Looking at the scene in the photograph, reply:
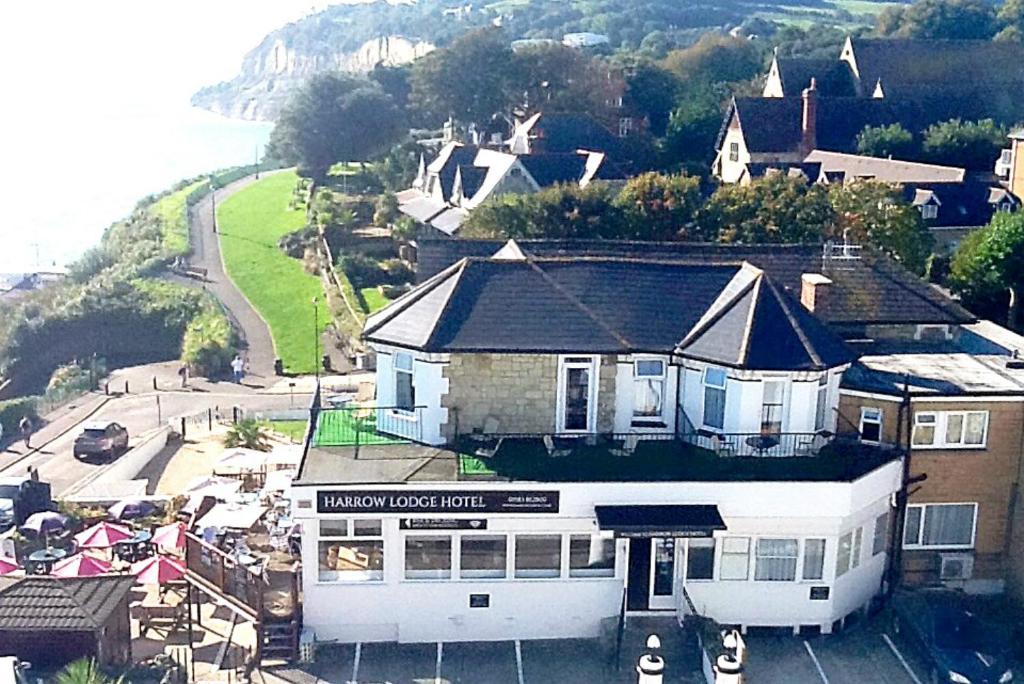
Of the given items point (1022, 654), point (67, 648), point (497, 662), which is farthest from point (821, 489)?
point (67, 648)

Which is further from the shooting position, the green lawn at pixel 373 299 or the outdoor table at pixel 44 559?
the green lawn at pixel 373 299

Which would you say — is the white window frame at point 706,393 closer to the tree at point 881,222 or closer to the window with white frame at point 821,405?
the window with white frame at point 821,405

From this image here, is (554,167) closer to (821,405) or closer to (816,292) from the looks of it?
(816,292)

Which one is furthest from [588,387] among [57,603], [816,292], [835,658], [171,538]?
[57,603]

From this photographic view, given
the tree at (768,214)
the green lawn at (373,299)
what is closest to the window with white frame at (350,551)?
the tree at (768,214)

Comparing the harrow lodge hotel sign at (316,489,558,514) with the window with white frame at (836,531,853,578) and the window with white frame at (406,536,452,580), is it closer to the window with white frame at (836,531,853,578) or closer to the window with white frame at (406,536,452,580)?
the window with white frame at (406,536,452,580)

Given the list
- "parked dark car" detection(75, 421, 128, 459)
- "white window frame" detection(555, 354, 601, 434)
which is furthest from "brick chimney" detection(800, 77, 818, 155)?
"white window frame" detection(555, 354, 601, 434)
